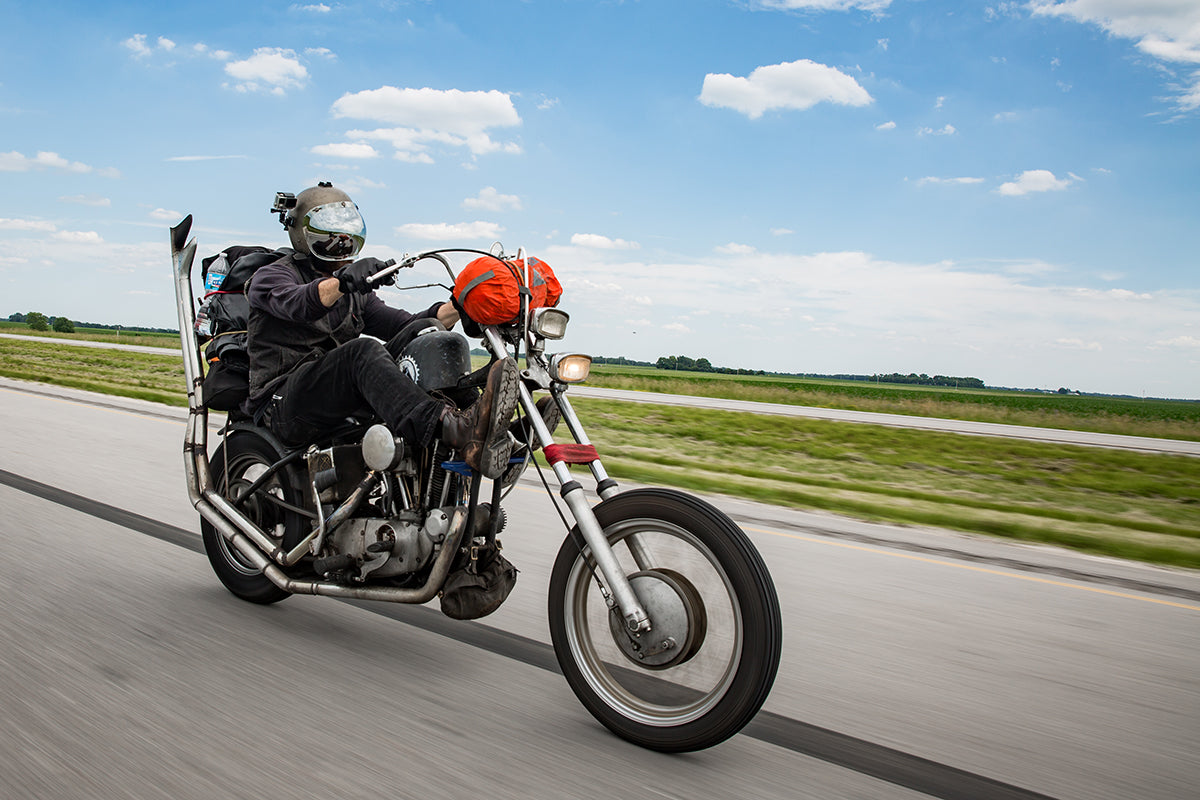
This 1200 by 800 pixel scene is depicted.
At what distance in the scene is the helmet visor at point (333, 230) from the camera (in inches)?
150

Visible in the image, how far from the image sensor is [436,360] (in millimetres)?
3309

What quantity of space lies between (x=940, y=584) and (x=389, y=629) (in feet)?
10.1

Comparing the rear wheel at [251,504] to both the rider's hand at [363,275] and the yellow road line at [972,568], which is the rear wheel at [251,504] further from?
the yellow road line at [972,568]

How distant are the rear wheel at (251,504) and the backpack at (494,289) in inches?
55.3

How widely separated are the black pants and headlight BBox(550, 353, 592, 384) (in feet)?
1.51

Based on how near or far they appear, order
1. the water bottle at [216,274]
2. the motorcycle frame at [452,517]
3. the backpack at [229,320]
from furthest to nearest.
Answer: the water bottle at [216,274] < the backpack at [229,320] < the motorcycle frame at [452,517]

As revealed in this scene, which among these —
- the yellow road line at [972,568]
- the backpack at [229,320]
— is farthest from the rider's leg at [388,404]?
the yellow road line at [972,568]

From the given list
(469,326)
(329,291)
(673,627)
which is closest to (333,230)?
(329,291)

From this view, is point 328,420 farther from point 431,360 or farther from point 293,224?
point 293,224

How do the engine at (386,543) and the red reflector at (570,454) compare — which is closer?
the red reflector at (570,454)

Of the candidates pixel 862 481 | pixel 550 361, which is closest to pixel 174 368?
pixel 862 481

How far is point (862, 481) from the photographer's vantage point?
10336 millimetres

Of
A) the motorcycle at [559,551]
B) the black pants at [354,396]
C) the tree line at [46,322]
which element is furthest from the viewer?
the tree line at [46,322]

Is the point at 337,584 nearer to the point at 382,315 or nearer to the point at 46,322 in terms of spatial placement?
the point at 382,315
